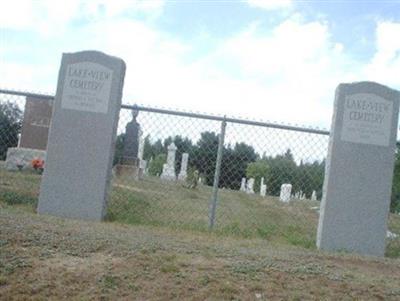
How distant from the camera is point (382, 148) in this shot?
7.18 metres

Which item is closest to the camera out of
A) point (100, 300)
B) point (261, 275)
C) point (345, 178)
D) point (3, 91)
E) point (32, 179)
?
point (100, 300)

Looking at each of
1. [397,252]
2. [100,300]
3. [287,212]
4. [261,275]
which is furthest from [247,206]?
[100,300]

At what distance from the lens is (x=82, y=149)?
23.8 ft

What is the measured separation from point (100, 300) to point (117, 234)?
Result: 1.65m

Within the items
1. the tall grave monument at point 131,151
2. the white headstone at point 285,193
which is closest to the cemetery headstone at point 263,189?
the white headstone at point 285,193

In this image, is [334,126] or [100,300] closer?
[100,300]

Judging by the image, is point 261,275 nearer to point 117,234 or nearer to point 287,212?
point 117,234

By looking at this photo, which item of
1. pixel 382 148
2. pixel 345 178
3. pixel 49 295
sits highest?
pixel 382 148

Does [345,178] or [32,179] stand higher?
[345,178]

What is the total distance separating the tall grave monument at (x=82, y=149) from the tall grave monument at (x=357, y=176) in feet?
9.71

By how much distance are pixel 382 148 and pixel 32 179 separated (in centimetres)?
658

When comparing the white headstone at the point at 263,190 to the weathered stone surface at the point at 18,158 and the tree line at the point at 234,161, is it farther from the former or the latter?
the weathered stone surface at the point at 18,158

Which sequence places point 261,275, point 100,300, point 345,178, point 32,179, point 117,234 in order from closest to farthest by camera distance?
point 100,300 → point 261,275 → point 117,234 → point 345,178 → point 32,179

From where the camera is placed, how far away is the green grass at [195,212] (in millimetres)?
7547
